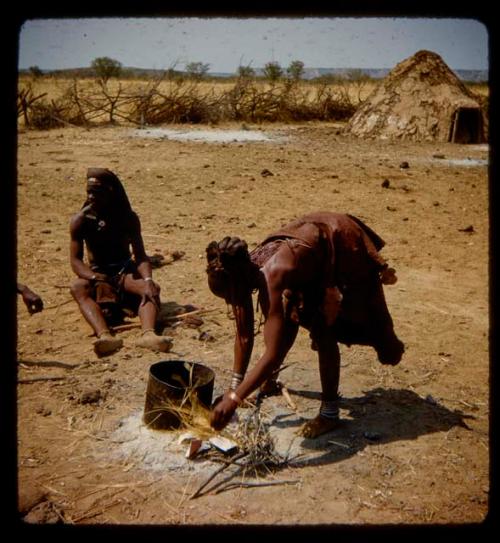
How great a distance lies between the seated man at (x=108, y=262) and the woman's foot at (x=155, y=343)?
0.20 m

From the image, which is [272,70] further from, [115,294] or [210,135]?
[115,294]

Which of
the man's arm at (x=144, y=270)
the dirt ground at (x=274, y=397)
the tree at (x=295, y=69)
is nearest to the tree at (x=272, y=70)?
the tree at (x=295, y=69)

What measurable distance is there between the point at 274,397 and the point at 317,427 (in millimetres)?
529

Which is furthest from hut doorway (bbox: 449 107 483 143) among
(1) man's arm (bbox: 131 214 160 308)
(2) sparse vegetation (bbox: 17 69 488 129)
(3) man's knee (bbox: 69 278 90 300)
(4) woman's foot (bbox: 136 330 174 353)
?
(4) woman's foot (bbox: 136 330 174 353)

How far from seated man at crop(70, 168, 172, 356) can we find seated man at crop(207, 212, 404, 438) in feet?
5.66

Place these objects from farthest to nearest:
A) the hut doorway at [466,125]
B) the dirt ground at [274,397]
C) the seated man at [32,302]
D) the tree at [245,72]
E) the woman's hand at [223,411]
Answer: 1. the tree at [245,72]
2. the hut doorway at [466,125]
3. the seated man at [32,302]
4. the dirt ground at [274,397]
5. the woman's hand at [223,411]

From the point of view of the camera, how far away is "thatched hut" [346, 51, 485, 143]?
47.8 feet

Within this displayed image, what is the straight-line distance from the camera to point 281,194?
8.91 meters

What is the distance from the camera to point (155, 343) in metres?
4.28

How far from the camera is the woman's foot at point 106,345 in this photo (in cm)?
420

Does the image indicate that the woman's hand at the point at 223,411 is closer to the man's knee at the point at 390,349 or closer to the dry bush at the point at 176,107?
the man's knee at the point at 390,349
